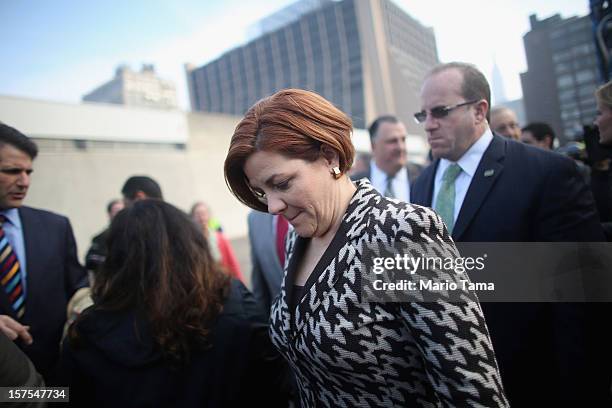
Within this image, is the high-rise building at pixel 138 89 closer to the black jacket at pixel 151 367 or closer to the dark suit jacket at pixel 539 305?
the black jacket at pixel 151 367

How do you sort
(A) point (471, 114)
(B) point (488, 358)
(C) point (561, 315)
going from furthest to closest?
1. (A) point (471, 114)
2. (C) point (561, 315)
3. (B) point (488, 358)

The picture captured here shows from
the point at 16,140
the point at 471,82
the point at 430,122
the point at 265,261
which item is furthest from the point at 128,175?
the point at 471,82

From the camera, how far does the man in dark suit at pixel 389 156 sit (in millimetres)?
3455

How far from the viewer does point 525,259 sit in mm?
1521

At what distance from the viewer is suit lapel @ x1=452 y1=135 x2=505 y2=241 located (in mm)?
1583

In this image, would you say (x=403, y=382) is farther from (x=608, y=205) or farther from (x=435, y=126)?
(x=608, y=205)

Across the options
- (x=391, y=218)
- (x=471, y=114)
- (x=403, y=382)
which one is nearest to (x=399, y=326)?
(x=403, y=382)

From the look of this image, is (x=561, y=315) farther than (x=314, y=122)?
Yes

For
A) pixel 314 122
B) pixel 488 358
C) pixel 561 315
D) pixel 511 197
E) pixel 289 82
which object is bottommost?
pixel 561 315

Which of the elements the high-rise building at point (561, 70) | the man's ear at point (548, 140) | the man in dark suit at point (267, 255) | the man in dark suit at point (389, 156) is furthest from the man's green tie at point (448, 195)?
the man's ear at point (548, 140)

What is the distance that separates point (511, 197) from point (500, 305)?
0.51 meters

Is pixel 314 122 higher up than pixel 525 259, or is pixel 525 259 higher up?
pixel 314 122

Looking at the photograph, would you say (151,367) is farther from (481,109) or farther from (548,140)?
(548,140)

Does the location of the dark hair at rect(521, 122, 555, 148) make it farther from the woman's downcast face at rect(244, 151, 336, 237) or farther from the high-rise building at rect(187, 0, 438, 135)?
the woman's downcast face at rect(244, 151, 336, 237)
